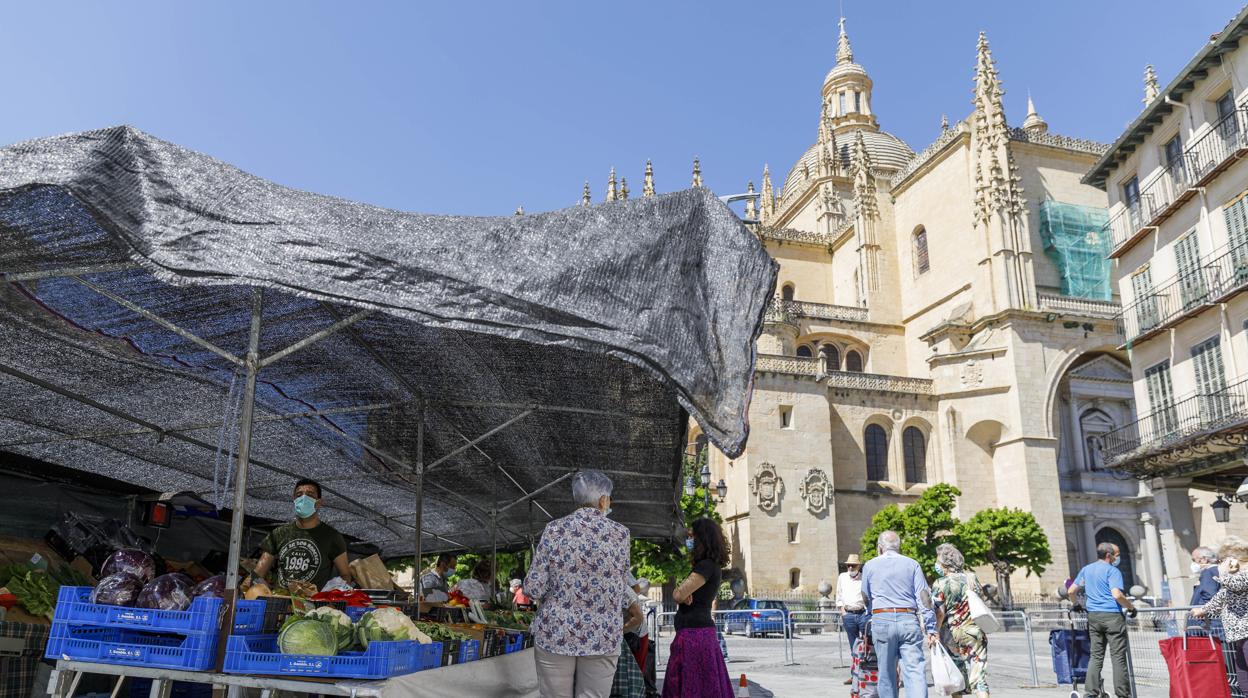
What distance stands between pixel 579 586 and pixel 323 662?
126 centimetres

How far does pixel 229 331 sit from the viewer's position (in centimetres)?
540

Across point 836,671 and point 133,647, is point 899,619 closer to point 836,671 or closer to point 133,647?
point 133,647

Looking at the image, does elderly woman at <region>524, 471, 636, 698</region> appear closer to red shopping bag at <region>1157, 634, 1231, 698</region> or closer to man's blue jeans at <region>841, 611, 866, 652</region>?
red shopping bag at <region>1157, 634, 1231, 698</region>

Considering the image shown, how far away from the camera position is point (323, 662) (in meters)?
3.72

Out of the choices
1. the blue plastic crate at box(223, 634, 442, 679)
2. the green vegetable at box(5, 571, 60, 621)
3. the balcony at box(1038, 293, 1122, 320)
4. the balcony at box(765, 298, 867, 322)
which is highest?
the balcony at box(765, 298, 867, 322)

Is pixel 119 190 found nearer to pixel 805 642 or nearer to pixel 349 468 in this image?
pixel 349 468

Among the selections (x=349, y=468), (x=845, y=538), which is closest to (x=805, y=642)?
(x=845, y=538)

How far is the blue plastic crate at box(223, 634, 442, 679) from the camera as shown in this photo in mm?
3715

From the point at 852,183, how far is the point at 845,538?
76.1ft

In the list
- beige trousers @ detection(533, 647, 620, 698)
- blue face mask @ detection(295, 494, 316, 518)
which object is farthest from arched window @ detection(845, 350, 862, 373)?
beige trousers @ detection(533, 647, 620, 698)

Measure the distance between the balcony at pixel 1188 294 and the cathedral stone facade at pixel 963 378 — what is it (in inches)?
551

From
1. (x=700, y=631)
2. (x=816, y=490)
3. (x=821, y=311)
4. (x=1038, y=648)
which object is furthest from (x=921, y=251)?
(x=700, y=631)

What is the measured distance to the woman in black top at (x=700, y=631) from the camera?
5633 millimetres

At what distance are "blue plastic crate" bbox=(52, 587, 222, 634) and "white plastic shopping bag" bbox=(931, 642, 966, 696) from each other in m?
5.86
